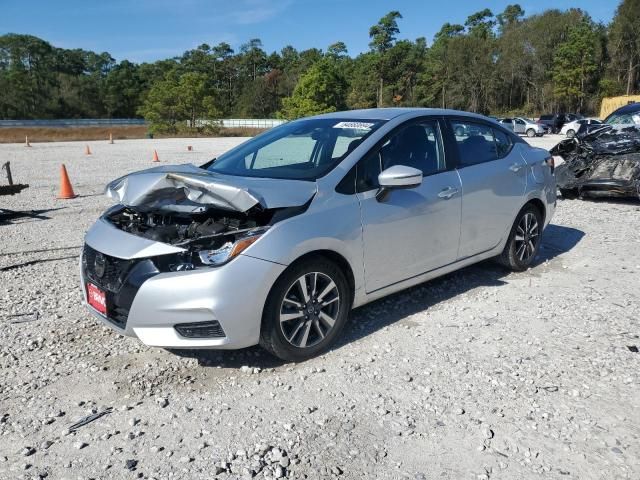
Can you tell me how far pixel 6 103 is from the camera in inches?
3474

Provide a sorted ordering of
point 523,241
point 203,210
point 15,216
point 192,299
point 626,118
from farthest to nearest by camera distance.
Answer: point 626,118
point 15,216
point 523,241
point 203,210
point 192,299

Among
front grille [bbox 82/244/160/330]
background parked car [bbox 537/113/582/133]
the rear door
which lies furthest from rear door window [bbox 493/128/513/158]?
background parked car [bbox 537/113/582/133]

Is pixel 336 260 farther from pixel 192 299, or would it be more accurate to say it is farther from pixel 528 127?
pixel 528 127

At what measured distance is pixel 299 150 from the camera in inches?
182

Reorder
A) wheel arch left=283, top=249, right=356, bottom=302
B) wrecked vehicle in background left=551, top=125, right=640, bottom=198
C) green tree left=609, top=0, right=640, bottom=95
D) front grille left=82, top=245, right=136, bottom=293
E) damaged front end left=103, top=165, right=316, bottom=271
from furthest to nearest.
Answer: green tree left=609, top=0, right=640, bottom=95, wrecked vehicle in background left=551, top=125, right=640, bottom=198, wheel arch left=283, top=249, right=356, bottom=302, front grille left=82, top=245, right=136, bottom=293, damaged front end left=103, top=165, right=316, bottom=271

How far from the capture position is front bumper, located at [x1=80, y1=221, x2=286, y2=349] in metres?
3.21

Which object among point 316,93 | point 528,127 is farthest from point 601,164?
point 316,93

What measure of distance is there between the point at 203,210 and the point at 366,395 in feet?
5.25

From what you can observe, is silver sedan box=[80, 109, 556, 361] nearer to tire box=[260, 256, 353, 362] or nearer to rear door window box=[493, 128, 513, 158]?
tire box=[260, 256, 353, 362]

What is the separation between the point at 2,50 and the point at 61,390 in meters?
133

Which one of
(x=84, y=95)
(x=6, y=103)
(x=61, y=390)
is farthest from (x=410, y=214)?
(x=84, y=95)

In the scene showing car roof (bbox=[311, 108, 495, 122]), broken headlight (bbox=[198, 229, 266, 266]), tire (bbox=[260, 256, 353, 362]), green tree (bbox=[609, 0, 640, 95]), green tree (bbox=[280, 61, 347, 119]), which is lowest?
tire (bbox=[260, 256, 353, 362])

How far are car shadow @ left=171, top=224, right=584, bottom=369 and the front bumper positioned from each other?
426 millimetres

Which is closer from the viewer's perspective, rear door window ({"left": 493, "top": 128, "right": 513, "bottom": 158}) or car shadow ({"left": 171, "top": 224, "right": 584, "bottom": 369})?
Answer: car shadow ({"left": 171, "top": 224, "right": 584, "bottom": 369})
